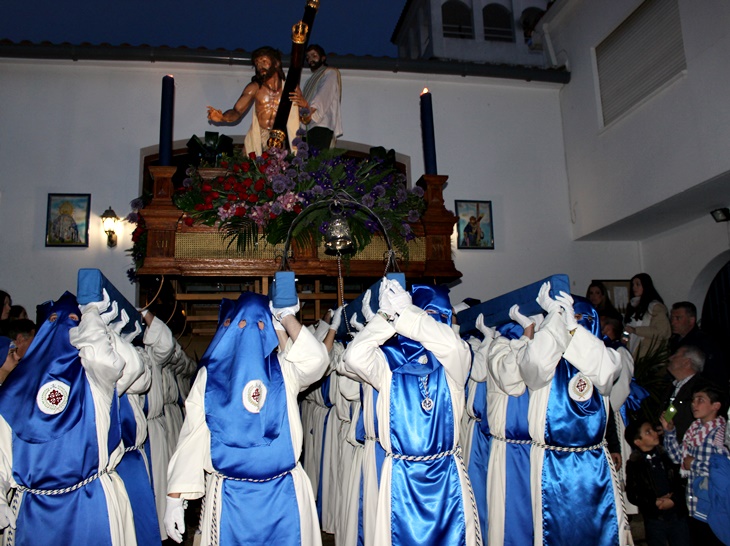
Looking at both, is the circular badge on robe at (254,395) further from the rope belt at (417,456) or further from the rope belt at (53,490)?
the rope belt at (53,490)

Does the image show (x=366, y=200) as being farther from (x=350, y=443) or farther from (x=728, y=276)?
(x=728, y=276)

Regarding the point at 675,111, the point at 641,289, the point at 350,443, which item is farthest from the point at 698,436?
the point at 675,111

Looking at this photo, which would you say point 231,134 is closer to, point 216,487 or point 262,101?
point 262,101

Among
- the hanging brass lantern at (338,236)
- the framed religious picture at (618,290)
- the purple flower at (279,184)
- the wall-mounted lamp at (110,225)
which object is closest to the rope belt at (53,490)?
the hanging brass lantern at (338,236)

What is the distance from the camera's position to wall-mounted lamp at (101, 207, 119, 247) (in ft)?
24.9

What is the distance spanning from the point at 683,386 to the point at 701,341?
1.18 m

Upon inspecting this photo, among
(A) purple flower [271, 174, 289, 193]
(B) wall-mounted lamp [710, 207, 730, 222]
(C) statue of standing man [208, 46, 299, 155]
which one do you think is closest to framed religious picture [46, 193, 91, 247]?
(C) statue of standing man [208, 46, 299, 155]

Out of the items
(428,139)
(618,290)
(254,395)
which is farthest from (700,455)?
(618,290)

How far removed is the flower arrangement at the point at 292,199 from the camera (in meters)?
4.17

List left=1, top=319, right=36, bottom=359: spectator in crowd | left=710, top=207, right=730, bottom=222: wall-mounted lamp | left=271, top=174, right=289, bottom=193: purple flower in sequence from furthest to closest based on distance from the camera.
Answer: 1. left=710, top=207, right=730, bottom=222: wall-mounted lamp
2. left=271, top=174, right=289, bottom=193: purple flower
3. left=1, top=319, right=36, bottom=359: spectator in crowd

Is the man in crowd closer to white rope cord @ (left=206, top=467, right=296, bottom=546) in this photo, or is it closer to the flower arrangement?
the flower arrangement

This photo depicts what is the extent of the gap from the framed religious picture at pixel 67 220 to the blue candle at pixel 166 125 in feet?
11.7

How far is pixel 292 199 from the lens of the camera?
417 centimetres

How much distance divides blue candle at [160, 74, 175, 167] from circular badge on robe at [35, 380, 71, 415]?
77.0 inches
